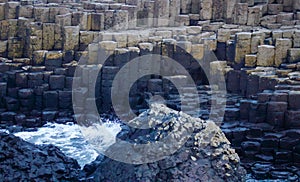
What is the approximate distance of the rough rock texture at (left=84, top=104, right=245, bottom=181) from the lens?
780cm

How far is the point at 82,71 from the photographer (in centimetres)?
1619

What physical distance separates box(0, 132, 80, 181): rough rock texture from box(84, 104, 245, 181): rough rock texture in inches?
21.2

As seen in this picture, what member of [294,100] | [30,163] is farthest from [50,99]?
[30,163]

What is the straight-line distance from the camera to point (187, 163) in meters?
7.93

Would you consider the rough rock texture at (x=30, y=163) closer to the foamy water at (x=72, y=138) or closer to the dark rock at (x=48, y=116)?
the foamy water at (x=72, y=138)

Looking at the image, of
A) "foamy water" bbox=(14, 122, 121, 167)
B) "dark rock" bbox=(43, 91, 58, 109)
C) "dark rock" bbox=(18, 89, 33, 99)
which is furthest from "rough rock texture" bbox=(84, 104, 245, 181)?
"dark rock" bbox=(18, 89, 33, 99)

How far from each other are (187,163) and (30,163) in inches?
102

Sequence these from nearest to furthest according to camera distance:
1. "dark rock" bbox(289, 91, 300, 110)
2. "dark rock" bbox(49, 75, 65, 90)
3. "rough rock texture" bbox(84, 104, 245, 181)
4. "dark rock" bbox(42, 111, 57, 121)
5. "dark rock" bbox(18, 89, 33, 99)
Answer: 1. "rough rock texture" bbox(84, 104, 245, 181)
2. "dark rock" bbox(289, 91, 300, 110)
3. "dark rock" bbox(42, 111, 57, 121)
4. "dark rock" bbox(18, 89, 33, 99)
5. "dark rock" bbox(49, 75, 65, 90)

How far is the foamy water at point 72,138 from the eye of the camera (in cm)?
1330

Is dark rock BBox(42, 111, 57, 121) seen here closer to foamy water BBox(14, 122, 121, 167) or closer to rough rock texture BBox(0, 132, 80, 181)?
foamy water BBox(14, 122, 121, 167)

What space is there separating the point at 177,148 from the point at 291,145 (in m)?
5.80

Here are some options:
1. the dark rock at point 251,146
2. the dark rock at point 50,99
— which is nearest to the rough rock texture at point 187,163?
the dark rock at point 251,146

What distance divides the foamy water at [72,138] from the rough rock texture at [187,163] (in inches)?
179

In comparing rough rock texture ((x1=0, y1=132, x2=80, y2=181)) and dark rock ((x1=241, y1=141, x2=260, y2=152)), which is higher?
rough rock texture ((x1=0, y1=132, x2=80, y2=181))
